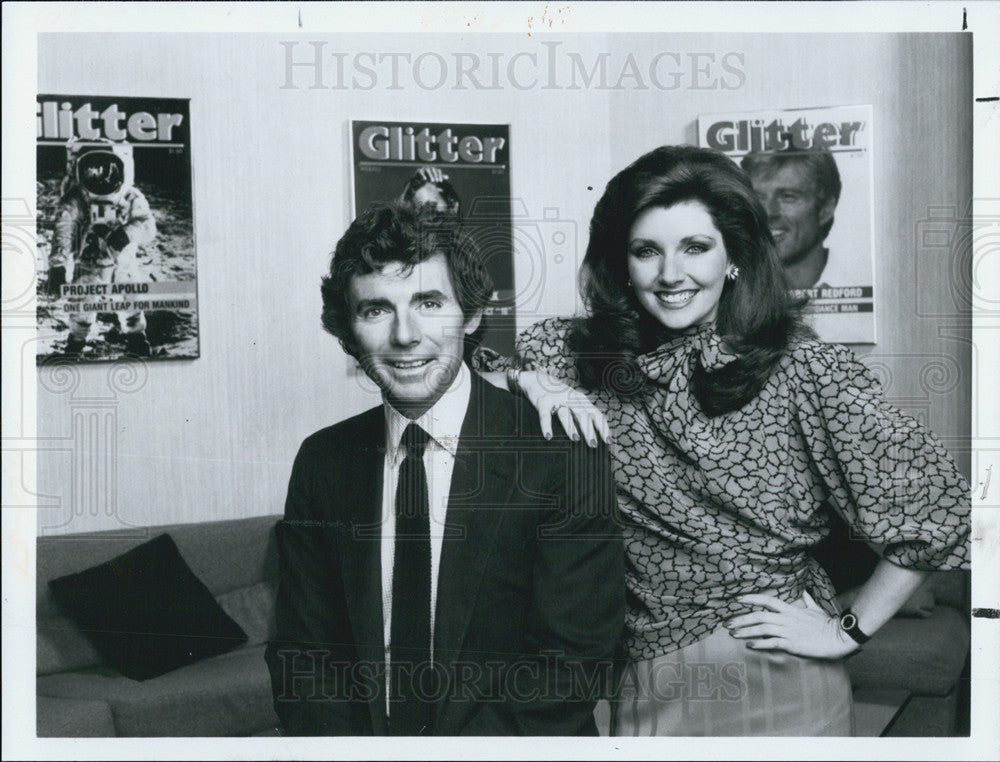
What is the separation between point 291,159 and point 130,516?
0.86 metres

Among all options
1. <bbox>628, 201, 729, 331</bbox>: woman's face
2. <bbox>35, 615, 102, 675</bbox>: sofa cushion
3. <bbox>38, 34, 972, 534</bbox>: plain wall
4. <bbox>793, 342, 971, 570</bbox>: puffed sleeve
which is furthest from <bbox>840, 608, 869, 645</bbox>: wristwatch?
<bbox>35, 615, 102, 675</bbox>: sofa cushion

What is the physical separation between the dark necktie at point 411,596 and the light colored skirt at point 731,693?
43 cm

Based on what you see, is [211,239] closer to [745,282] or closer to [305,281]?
[305,281]

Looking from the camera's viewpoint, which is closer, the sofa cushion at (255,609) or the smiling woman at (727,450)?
the smiling woman at (727,450)

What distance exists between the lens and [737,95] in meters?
2.08

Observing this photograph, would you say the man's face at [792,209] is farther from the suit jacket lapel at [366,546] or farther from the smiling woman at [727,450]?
the suit jacket lapel at [366,546]

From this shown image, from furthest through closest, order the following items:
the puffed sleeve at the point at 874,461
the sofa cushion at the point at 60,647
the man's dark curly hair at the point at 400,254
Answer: the sofa cushion at the point at 60,647 → the man's dark curly hair at the point at 400,254 → the puffed sleeve at the point at 874,461

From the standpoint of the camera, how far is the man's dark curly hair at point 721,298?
6.42 ft

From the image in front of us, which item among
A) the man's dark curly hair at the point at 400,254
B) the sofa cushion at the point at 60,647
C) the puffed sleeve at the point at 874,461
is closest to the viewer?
the puffed sleeve at the point at 874,461

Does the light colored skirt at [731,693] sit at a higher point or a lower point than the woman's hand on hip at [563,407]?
lower

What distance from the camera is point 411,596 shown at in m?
2.00

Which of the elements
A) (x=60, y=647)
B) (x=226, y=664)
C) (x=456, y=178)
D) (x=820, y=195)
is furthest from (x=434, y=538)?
(x=820, y=195)

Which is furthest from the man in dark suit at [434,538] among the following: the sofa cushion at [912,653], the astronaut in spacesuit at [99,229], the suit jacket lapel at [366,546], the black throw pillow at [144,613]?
the sofa cushion at [912,653]

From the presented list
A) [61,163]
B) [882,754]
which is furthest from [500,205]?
[882,754]
